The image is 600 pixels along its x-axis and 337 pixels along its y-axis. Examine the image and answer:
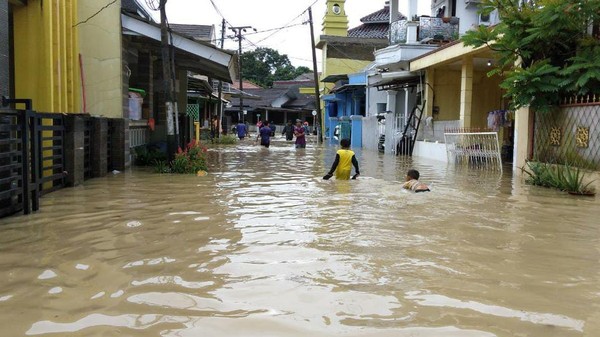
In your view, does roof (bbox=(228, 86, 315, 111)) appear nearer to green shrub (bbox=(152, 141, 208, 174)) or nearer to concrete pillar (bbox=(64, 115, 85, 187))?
green shrub (bbox=(152, 141, 208, 174))

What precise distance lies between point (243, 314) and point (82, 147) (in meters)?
8.04

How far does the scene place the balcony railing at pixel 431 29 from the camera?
22.9 meters

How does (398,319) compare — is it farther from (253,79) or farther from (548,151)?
(253,79)

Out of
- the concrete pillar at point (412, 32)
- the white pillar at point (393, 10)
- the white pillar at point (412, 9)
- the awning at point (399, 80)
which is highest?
the white pillar at point (393, 10)

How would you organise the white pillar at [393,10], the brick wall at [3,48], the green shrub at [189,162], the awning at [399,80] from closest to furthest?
the brick wall at [3,48] < the green shrub at [189,162] < the awning at [399,80] < the white pillar at [393,10]

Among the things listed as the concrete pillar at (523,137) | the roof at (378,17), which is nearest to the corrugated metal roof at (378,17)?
the roof at (378,17)

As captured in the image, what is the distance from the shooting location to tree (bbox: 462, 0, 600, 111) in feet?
35.7

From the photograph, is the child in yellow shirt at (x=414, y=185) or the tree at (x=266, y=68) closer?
the child in yellow shirt at (x=414, y=185)

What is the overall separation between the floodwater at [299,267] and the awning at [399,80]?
14.4 meters

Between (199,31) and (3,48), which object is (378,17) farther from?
(3,48)

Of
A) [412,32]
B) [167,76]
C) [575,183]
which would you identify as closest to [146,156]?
[167,76]

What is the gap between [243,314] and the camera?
383cm

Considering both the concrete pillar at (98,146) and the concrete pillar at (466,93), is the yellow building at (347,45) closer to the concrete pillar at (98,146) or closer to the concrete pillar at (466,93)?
the concrete pillar at (466,93)

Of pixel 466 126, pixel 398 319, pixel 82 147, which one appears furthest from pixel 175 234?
pixel 466 126
